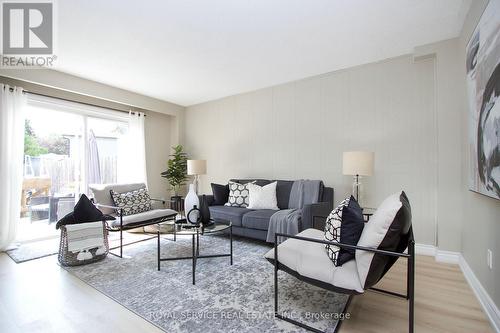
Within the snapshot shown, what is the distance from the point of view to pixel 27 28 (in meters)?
2.55

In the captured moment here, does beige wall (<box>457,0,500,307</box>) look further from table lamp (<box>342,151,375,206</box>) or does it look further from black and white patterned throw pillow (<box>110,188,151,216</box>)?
black and white patterned throw pillow (<box>110,188,151,216</box>)

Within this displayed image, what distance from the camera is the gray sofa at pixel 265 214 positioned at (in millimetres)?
2904

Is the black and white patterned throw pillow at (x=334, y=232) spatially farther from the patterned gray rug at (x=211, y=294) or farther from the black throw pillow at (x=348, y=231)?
the patterned gray rug at (x=211, y=294)

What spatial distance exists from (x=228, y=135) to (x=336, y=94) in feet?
7.36

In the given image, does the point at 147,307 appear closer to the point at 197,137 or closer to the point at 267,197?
the point at 267,197

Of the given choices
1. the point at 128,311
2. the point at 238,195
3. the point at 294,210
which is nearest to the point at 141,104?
the point at 238,195

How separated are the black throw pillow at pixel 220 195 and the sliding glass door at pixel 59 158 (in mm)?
2173

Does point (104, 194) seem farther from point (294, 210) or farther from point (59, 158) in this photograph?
point (294, 210)

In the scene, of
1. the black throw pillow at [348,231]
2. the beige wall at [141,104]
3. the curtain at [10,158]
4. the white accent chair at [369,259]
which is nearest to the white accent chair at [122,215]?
the curtain at [10,158]

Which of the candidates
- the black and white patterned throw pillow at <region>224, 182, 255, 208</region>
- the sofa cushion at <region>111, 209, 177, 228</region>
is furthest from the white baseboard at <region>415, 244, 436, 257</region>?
the sofa cushion at <region>111, 209, 177, 228</region>

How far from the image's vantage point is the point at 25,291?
7.04ft

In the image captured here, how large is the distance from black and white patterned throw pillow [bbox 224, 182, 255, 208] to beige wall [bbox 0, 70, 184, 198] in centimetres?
228

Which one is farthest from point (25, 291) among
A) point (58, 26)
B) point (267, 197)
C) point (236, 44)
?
point (236, 44)

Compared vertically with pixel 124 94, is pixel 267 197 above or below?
below
